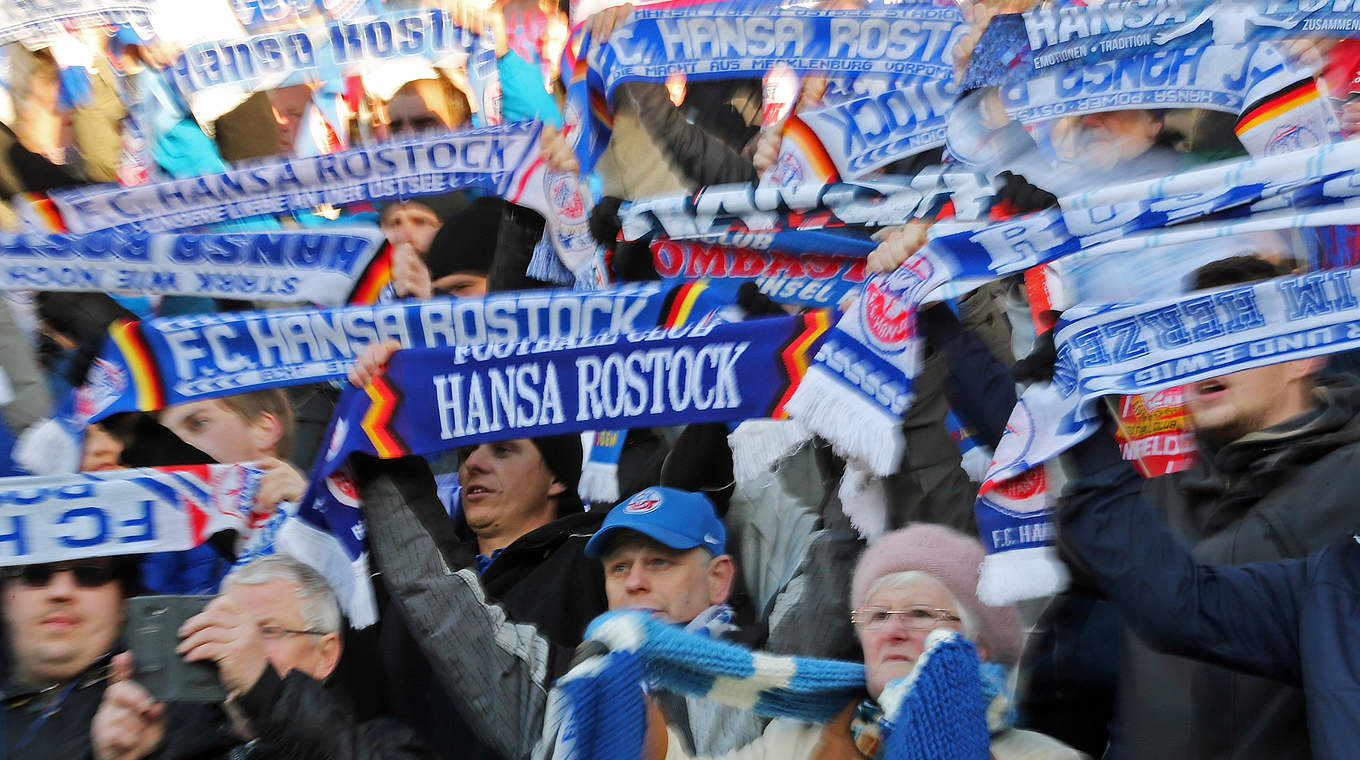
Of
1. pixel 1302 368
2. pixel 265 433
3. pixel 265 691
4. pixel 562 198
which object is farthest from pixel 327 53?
pixel 1302 368

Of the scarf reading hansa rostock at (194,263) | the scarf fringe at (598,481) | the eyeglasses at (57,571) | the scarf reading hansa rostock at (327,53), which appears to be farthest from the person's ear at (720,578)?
the scarf reading hansa rostock at (327,53)

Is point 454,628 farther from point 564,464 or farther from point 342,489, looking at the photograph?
point 564,464

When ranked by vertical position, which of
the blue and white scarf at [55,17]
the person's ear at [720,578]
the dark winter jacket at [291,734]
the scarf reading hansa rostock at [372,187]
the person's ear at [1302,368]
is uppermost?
the blue and white scarf at [55,17]

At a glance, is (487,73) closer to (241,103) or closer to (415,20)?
(415,20)

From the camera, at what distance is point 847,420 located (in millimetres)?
2881

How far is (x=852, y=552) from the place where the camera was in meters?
3.04

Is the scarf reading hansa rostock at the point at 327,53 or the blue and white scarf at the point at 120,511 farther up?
the scarf reading hansa rostock at the point at 327,53

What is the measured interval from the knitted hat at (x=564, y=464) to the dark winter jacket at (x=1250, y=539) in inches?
61.8

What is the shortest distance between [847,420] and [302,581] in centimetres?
120

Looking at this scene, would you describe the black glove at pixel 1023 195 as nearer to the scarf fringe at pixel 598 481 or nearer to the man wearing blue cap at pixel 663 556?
the man wearing blue cap at pixel 663 556

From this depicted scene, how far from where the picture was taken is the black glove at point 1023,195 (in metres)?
3.41

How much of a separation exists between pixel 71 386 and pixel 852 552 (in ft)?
6.80

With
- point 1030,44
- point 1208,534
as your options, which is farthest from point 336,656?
point 1030,44

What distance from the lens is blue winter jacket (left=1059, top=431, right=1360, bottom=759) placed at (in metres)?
2.17
